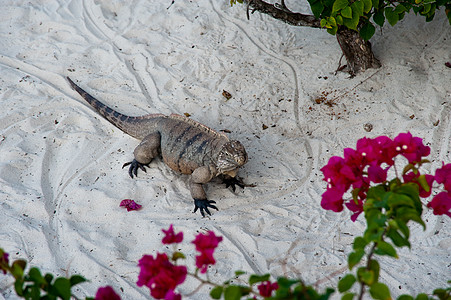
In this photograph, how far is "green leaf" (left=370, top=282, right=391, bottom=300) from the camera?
1.56m

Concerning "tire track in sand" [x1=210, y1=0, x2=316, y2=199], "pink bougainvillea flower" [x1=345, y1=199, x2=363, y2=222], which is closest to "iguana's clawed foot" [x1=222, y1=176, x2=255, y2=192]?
"tire track in sand" [x1=210, y1=0, x2=316, y2=199]

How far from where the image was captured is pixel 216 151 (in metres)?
4.23

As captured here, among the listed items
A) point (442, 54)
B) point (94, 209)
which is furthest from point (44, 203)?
point (442, 54)

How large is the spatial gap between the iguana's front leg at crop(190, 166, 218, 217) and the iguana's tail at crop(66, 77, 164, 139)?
0.94 meters

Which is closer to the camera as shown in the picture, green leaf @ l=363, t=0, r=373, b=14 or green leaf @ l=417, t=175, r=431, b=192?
green leaf @ l=417, t=175, r=431, b=192

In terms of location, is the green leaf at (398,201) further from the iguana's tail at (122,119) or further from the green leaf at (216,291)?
the iguana's tail at (122,119)

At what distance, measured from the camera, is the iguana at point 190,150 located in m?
4.12

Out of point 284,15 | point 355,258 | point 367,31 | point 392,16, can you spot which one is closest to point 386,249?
point 355,258

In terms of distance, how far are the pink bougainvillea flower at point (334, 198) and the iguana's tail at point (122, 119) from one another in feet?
10.0

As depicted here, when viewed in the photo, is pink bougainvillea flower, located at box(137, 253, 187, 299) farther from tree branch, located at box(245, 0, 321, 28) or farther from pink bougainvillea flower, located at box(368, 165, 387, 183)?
tree branch, located at box(245, 0, 321, 28)

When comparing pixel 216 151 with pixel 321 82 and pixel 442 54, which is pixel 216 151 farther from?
pixel 442 54

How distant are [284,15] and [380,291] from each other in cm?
398

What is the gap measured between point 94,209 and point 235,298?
291 cm

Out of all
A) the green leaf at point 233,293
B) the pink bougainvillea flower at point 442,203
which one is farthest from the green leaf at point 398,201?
the green leaf at point 233,293
